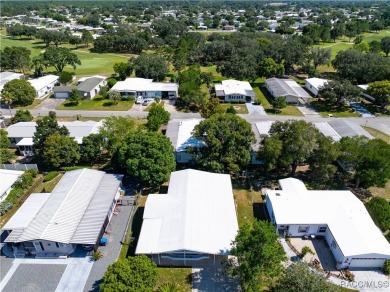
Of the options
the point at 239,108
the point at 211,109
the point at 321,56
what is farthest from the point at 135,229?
the point at 321,56

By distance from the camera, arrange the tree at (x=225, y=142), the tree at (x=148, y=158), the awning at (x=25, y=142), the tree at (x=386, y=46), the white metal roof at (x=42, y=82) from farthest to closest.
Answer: the tree at (x=386, y=46), the white metal roof at (x=42, y=82), the awning at (x=25, y=142), the tree at (x=225, y=142), the tree at (x=148, y=158)

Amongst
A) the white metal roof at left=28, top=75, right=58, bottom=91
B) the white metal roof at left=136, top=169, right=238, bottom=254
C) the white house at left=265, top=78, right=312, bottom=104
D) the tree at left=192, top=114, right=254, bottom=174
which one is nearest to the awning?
the white metal roof at left=136, top=169, right=238, bottom=254

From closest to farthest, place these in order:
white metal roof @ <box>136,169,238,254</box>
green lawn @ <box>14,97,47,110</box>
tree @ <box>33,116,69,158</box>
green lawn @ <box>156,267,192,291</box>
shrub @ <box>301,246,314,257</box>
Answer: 1. green lawn @ <box>156,267,192,291</box>
2. white metal roof @ <box>136,169,238,254</box>
3. shrub @ <box>301,246,314,257</box>
4. tree @ <box>33,116,69,158</box>
5. green lawn @ <box>14,97,47,110</box>

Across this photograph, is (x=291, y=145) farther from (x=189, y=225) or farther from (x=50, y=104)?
(x=50, y=104)

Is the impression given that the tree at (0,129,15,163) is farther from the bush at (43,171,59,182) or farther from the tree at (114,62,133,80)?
the tree at (114,62,133,80)

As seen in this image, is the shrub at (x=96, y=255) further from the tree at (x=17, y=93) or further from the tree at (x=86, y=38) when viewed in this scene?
the tree at (x=86, y=38)

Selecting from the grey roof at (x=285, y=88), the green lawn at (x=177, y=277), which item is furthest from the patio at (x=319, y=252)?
the grey roof at (x=285, y=88)
